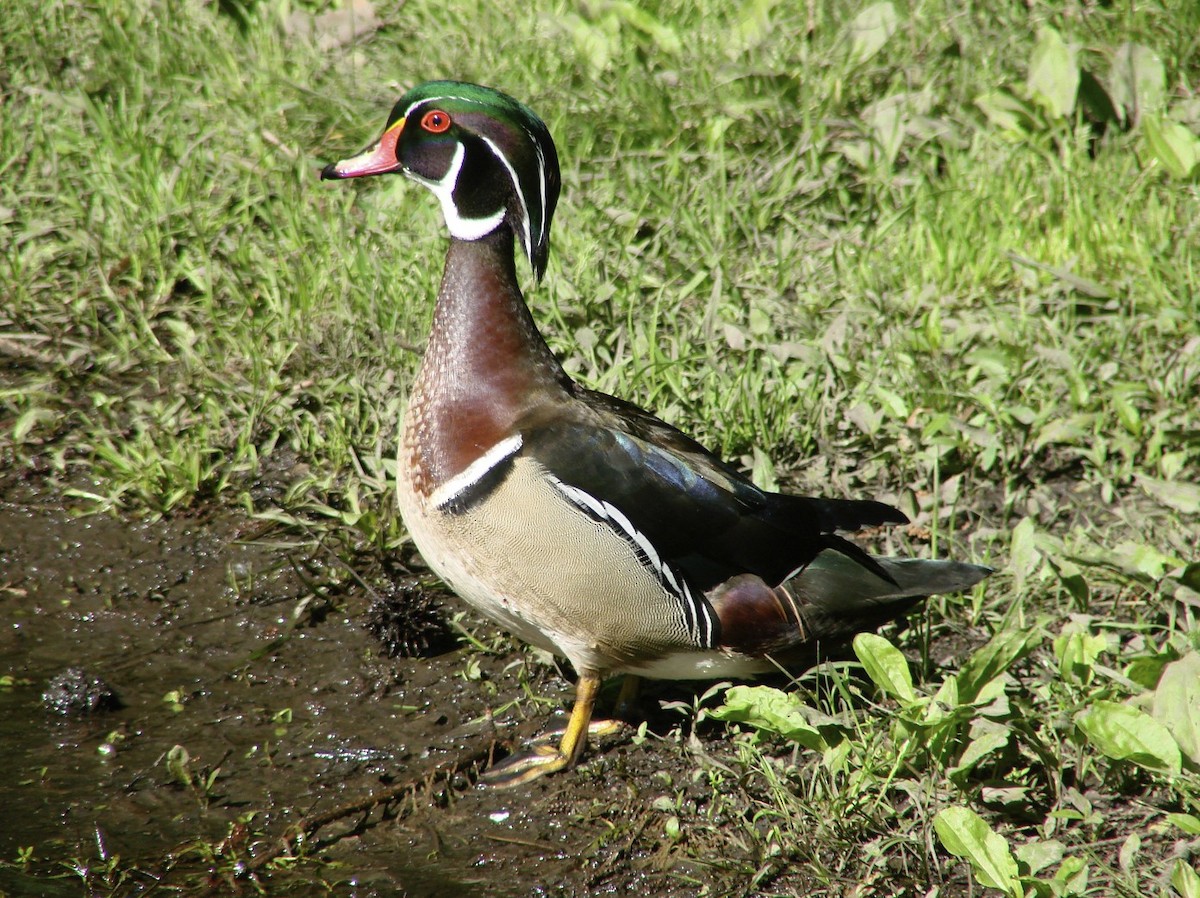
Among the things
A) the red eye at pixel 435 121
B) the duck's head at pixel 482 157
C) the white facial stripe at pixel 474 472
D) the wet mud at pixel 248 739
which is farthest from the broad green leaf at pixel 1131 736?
the red eye at pixel 435 121

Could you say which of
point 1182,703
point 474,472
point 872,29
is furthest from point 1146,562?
point 872,29

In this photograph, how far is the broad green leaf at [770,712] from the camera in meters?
2.71

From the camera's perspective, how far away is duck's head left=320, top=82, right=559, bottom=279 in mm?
2855

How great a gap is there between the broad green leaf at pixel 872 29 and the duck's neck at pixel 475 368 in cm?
239

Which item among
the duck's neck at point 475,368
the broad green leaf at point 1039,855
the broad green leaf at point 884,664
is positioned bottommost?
the broad green leaf at point 1039,855

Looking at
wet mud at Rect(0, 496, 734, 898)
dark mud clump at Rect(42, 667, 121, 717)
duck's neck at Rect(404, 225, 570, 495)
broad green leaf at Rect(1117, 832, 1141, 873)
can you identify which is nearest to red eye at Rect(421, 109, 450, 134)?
duck's neck at Rect(404, 225, 570, 495)

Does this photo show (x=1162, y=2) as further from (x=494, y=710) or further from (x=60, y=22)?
(x=60, y=22)

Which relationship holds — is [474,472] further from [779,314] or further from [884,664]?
[779,314]

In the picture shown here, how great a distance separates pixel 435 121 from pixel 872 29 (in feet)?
8.19

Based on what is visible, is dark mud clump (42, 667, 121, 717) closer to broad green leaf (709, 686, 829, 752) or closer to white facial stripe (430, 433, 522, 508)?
white facial stripe (430, 433, 522, 508)

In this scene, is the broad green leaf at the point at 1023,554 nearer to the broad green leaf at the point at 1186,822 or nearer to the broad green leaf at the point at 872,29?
the broad green leaf at the point at 1186,822

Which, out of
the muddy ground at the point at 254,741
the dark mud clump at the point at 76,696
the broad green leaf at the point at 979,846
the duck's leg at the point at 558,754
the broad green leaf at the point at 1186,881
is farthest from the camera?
the dark mud clump at the point at 76,696

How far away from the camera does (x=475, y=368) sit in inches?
112

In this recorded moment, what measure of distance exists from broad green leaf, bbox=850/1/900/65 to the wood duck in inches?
90.4
